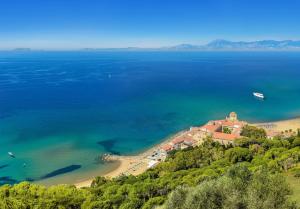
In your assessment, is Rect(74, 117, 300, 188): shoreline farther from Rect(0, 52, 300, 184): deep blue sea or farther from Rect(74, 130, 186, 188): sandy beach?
Rect(0, 52, 300, 184): deep blue sea

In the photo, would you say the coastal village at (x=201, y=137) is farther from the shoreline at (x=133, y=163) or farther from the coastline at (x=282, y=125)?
the coastline at (x=282, y=125)

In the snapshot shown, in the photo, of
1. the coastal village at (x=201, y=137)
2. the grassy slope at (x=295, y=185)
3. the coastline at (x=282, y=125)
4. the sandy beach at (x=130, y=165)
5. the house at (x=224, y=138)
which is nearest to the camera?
the grassy slope at (x=295, y=185)

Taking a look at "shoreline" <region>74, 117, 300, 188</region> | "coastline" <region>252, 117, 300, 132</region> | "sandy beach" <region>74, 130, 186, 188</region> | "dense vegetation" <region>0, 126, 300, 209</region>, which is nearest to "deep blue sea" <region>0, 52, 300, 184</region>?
"shoreline" <region>74, 117, 300, 188</region>

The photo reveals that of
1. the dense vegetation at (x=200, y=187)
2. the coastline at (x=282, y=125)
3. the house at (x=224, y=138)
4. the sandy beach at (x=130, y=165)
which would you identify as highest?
the dense vegetation at (x=200, y=187)

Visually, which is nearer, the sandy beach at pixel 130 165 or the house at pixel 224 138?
the sandy beach at pixel 130 165

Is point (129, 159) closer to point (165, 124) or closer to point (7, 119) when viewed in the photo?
point (165, 124)

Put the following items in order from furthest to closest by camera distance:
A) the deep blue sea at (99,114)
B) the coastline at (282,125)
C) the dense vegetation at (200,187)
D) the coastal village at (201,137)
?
1. the coastline at (282,125)
2. the deep blue sea at (99,114)
3. the coastal village at (201,137)
4. the dense vegetation at (200,187)

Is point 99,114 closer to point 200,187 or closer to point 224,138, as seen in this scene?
point 224,138

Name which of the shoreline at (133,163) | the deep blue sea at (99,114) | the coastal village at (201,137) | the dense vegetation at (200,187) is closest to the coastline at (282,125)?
the shoreline at (133,163)

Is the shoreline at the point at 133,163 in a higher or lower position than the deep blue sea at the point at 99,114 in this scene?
lower
